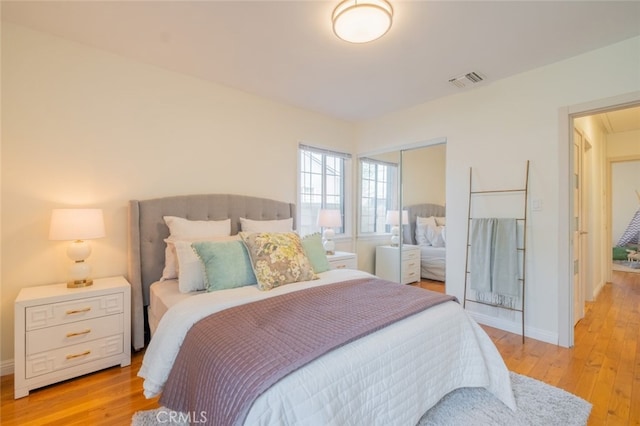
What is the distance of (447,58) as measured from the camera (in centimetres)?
247

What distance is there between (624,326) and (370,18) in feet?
12.7

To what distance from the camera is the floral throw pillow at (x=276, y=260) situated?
1987 millimetres

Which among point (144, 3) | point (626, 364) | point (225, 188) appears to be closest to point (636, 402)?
point (626, 364)

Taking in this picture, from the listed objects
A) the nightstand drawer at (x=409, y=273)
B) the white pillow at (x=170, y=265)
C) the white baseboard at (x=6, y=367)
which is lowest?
the white baseboard at (x=6, y=367)

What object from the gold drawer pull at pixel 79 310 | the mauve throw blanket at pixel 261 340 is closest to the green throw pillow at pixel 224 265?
the mauve throw blanket at pixel 261 340

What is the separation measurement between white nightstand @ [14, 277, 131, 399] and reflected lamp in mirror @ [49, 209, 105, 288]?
0.10 m

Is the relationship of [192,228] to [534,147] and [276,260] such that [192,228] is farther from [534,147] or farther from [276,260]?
[534,147]

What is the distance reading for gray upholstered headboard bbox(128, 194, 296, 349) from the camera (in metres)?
2.36

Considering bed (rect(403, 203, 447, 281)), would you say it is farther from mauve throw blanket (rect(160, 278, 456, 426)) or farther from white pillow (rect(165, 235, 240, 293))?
white pillow (rect(165, 235, 240, 293))

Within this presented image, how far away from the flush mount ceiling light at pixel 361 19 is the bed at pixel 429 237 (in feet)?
7.60

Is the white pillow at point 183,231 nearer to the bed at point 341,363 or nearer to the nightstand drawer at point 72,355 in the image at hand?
the bed at point 341,363

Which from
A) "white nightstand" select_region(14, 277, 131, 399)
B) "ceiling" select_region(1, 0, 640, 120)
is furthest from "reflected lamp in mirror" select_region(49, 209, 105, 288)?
"ceiling" select_region(1, 0, 640, 120)

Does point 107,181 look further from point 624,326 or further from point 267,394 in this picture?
point 624,326

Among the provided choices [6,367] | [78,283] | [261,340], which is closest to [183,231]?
[78,283]
